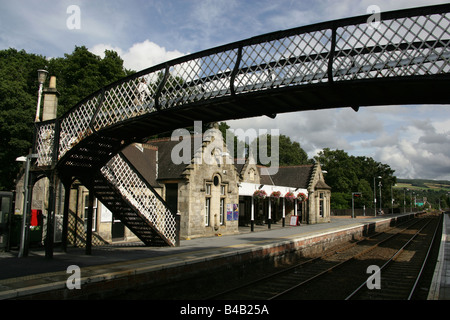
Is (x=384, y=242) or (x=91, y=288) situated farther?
(x=384, y=242)

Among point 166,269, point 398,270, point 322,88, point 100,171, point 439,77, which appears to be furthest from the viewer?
point 398,270

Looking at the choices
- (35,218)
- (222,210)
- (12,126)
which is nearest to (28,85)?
(12,126)

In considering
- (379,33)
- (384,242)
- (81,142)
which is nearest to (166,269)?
(81,142)

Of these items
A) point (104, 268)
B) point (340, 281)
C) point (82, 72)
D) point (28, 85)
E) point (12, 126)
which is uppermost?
point (82, 72)

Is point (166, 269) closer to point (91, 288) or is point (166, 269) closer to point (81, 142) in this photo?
point (91, 288)

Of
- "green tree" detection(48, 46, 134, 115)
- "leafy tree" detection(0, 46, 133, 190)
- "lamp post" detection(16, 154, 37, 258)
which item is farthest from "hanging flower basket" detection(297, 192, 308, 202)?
"lamp post" detection(16, 154, 37, 258)

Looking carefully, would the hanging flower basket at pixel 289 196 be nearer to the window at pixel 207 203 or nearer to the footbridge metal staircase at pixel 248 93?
the window at pixel 207 203

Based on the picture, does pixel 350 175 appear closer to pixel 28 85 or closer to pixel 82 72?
pixel 82 72

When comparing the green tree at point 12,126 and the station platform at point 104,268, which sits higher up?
the green tree at point 12,126

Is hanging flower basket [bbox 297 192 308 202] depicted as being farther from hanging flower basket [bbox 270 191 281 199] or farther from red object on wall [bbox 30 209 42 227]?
A: red object on wall [bbox 30 209 42 227]

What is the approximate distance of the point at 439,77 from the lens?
20.1 ft

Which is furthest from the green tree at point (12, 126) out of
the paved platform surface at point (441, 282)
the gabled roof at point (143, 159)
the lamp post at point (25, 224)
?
the paved platform surface at point (441, 282)

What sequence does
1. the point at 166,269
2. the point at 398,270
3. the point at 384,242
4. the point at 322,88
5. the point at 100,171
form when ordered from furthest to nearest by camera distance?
the point at 384,242 < the point at 398,270 < the point at 100,171 < the point at 166,269 < the point at 322,88
